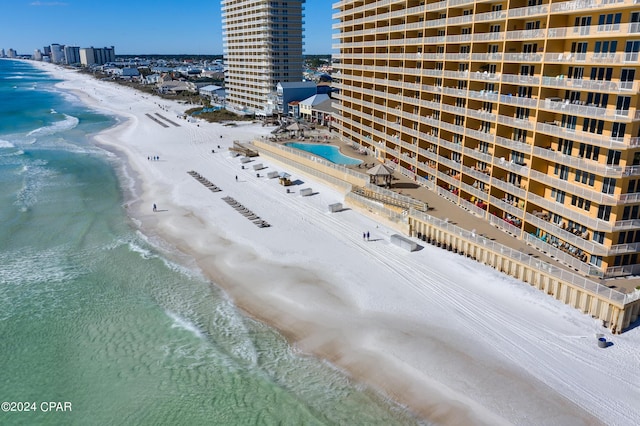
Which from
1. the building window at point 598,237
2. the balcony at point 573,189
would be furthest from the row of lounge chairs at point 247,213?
the building window at point 598,237

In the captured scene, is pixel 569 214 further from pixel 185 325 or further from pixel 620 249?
pixel 185 325

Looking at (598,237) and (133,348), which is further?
(598,237)

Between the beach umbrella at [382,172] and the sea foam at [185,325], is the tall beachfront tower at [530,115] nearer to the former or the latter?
the beach umbrella at [382,172]

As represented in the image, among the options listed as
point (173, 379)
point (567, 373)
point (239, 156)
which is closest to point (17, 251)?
point (173, 379)

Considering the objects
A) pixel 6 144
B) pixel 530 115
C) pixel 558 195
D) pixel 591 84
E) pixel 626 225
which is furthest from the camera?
pixel 6 144

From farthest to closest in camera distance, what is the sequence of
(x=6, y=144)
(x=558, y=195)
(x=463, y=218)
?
(x=6, y=144) → (x=463, y=218) → (x=558, y=195)

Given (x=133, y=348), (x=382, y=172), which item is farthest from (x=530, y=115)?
(x=133, y=348)
